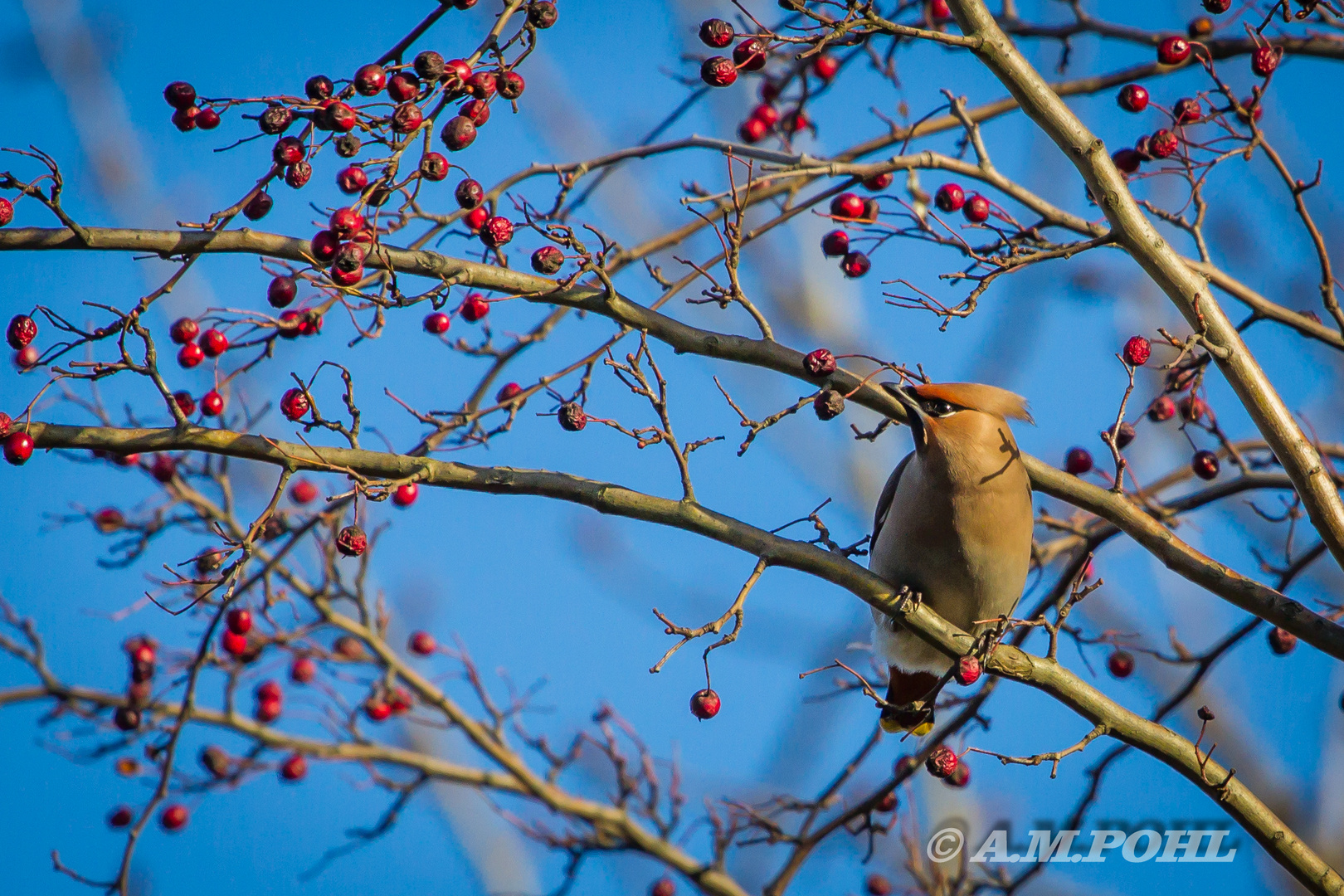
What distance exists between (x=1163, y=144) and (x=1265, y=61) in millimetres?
349

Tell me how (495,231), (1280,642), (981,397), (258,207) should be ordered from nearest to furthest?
(258,207), (495,231), (1280,642), (981,397)

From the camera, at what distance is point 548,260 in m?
2.65

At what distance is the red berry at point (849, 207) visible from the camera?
3.17m

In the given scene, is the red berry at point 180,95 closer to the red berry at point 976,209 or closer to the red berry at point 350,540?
the red berry at point 350,540

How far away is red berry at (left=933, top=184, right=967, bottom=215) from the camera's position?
3174mm

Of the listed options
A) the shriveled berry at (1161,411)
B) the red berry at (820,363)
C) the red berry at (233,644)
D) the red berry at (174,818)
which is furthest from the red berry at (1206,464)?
the red berry at (174,818)

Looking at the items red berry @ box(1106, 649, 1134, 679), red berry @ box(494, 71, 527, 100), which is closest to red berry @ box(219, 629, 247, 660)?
red berry @ box(494, 71, 527, 100)

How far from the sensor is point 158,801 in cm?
314

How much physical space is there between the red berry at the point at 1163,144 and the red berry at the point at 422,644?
2958mm

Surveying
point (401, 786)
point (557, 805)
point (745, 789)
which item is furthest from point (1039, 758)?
point (745, 789)

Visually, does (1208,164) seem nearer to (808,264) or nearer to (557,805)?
(557,805)

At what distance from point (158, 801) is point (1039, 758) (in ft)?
7.11

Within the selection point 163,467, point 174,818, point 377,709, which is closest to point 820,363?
point 163,467

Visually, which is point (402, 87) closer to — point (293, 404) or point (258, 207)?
point (258, 207)
